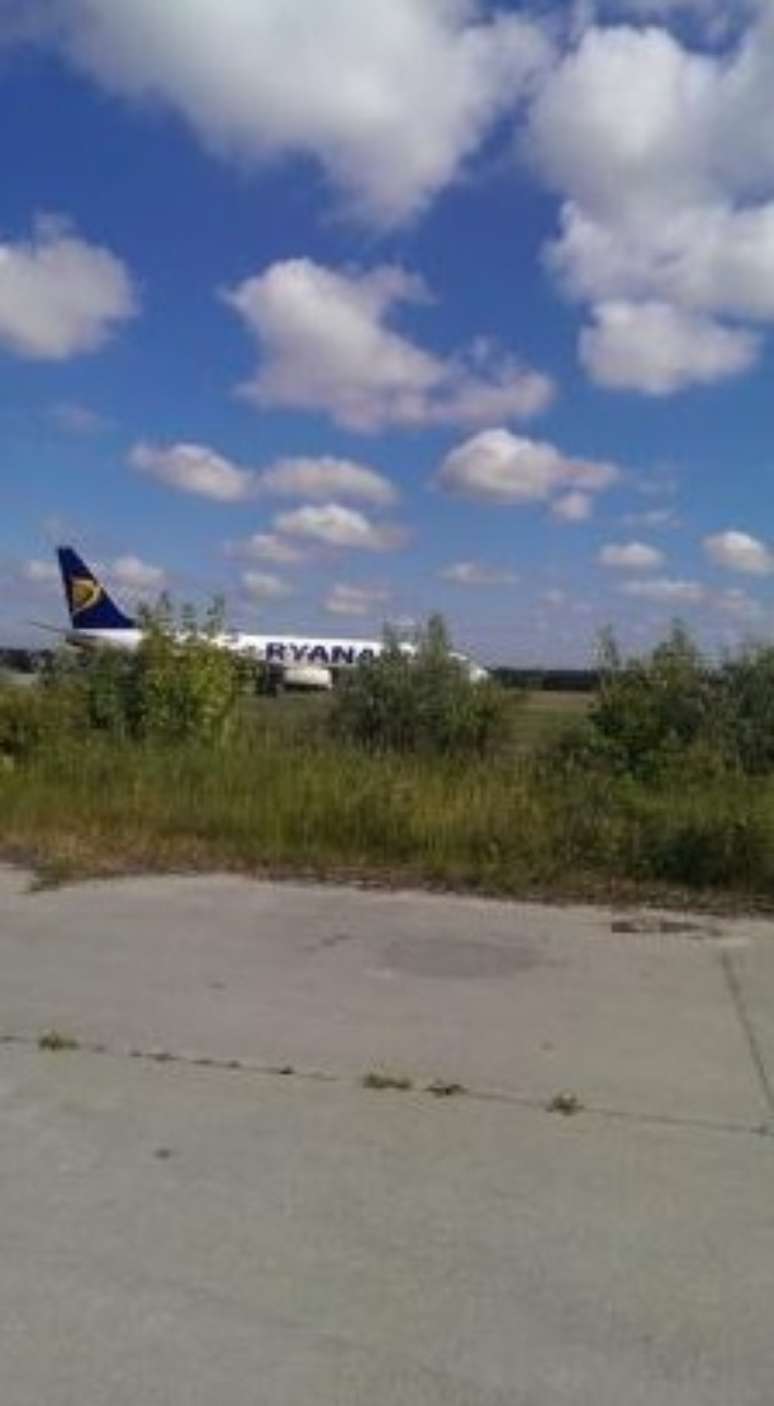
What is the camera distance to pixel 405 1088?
588 cm

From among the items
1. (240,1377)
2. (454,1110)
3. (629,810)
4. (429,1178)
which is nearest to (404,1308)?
(240,1377)

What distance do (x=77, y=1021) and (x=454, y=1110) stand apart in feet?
5.63

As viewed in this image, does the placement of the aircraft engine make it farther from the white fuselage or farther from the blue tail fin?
the blue tail fin

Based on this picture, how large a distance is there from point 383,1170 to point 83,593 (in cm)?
7438

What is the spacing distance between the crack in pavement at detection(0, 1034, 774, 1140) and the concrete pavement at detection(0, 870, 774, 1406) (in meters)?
0.02

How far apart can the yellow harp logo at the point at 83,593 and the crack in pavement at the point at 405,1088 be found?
72.7 m

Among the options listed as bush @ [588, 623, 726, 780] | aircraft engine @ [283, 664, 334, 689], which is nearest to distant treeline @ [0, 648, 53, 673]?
bush @ [588, 623, 726, 780]

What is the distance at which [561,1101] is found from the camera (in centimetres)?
576

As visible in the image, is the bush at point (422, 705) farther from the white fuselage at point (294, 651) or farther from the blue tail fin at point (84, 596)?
the blue tail fin at point (84, 596)

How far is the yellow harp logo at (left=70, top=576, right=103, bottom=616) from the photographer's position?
78000 millimetres

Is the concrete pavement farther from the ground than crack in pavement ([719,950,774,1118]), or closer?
closer

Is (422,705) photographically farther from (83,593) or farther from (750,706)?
(83,593)

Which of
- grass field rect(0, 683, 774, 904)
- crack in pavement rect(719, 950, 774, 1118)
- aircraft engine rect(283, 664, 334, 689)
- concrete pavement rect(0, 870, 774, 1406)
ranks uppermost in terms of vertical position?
aircraft engine rect(283, 664, 334, 689)

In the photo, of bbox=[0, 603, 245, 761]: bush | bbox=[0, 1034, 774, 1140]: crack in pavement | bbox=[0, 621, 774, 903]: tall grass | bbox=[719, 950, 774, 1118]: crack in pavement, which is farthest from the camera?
bbox=[0, 603, 245, 761]: bush
